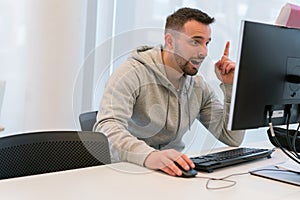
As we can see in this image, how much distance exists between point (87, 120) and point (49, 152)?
50cm

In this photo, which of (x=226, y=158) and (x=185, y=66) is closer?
(x=226, y=158)

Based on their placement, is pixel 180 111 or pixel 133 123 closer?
pixel 133 123

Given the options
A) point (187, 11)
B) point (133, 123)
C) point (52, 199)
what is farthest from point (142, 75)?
point (52, 199)

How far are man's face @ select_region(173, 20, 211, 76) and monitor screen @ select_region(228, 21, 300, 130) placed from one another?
368 millimetres

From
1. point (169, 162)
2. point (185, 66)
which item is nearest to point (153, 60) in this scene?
point (185, 66)

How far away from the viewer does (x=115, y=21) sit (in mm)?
3105

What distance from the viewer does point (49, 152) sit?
4.43ft

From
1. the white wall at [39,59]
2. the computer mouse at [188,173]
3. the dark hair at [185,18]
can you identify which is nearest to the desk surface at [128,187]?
the computer mouse at [188,173]

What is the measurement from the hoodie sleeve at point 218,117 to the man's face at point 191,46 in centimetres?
17

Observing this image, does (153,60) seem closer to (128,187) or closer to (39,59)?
(128,187)

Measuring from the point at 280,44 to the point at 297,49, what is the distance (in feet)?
0.26

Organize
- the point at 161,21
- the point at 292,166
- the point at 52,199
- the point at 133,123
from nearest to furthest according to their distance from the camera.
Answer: the point at 52,199 < the point at 292,166 < the point at 133,123 < the point at 161,21

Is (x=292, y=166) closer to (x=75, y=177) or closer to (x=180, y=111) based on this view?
(x=180, y=111)

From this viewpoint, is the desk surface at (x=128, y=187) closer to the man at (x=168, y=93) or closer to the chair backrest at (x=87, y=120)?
the man at (x=168, y=93)
